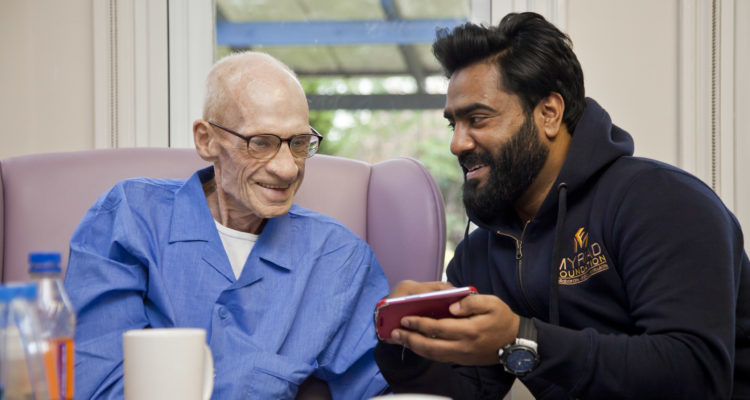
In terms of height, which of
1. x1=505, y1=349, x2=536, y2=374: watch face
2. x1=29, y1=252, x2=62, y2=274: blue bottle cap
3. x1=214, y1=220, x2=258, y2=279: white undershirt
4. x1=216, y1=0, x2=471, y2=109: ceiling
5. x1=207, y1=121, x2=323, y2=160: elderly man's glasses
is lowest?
x1=505, y1=349, x2=536, y2=374: watch face

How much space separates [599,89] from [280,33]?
41.4 inches

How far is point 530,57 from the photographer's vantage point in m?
1.63

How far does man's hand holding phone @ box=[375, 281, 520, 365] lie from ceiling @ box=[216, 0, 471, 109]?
128 centimetres

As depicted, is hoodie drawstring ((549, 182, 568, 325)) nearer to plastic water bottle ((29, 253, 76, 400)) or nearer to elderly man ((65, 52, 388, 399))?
elderly man ((65, 52, 388, 399))

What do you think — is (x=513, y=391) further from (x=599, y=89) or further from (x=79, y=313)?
(x=79, y=313)

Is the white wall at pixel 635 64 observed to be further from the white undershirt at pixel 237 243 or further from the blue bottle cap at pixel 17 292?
the blue bottle cap at pixel 17 292

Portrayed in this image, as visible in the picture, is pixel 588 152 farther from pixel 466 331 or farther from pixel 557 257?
pixel 466 331

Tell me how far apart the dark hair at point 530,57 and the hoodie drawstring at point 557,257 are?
24 cm

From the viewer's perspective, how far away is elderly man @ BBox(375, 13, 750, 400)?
1.23m

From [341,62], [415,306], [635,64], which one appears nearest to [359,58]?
[341,62]

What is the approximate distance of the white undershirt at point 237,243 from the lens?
64.2 inches

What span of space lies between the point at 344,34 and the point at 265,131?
0.91m

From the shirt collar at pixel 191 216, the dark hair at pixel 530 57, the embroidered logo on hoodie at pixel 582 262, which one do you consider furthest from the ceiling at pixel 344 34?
the embroidered logo on hoodie at pixel 582 262

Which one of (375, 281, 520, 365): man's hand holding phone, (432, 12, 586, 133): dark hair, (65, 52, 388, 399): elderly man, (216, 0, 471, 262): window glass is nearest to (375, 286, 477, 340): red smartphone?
(375, 281, 520, 365): man's hand holding phone
